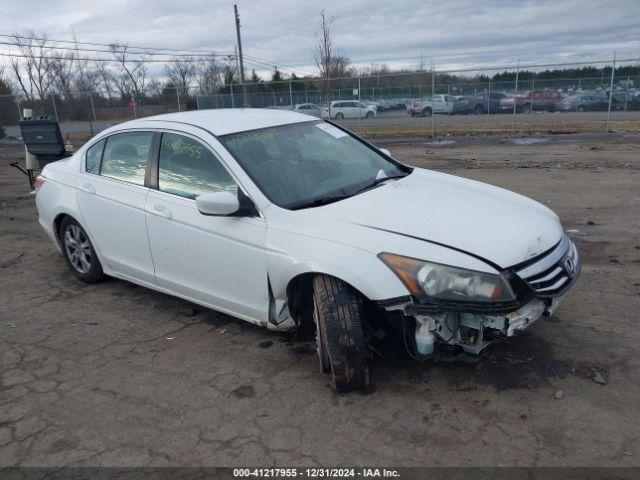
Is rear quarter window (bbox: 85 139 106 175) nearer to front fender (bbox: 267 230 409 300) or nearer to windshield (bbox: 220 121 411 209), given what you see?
windshield (bbox: 220 121 411 209)

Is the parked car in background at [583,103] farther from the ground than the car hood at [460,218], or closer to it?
closer to it

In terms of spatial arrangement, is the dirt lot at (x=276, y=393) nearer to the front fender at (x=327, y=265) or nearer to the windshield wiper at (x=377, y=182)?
the front fender at (x=327, y=265)

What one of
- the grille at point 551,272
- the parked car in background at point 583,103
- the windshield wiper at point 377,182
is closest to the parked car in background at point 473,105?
the parked car in background at point 583,103

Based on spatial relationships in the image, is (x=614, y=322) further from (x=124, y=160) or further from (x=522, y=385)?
(x=124, y=160)

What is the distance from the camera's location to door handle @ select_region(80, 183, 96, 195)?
16.2ft

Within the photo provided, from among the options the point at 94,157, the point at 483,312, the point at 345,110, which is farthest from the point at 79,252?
the point at 345,110

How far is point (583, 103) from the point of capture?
2591 centimetres

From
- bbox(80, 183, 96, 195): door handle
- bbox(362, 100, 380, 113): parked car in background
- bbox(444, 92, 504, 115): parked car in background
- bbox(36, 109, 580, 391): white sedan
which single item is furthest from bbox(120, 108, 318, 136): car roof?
bbox(444, 92, 504, 115): parked car in background

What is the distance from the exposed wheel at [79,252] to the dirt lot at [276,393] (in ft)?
0.57

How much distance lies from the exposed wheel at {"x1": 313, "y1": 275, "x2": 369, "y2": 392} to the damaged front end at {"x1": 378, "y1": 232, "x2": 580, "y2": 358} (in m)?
0.20

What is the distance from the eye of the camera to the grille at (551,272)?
10.4ft

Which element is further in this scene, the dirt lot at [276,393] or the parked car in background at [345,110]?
the parked car in background at [345,110]

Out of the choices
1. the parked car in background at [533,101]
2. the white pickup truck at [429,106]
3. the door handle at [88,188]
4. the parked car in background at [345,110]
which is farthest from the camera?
the white pickup truck at [429,106]

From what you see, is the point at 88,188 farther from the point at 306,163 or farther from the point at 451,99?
the point at 451,99
